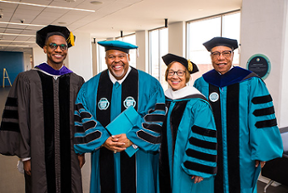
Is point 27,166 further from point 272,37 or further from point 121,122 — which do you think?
point 272,37

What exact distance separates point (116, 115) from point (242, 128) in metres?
1.11

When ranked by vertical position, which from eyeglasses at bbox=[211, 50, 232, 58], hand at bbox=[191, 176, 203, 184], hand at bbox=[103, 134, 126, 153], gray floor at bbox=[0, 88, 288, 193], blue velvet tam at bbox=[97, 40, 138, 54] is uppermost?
blue velvet tam at bbox=[97, 40, 138, 54]

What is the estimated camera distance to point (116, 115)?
1.95 metres

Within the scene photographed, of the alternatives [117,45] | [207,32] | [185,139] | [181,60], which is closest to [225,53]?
[181,60]

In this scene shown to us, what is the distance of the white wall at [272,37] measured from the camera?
315 centimetres

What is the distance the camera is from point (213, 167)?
6.17 feet

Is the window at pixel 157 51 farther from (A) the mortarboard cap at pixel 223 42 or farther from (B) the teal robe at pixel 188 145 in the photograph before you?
(B) the teal robe at pixel 188 145

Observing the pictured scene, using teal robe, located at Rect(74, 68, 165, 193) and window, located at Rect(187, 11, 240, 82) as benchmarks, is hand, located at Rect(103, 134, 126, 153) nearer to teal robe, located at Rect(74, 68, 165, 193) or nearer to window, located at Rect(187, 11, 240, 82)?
teal robe, located at Rect(74, 68, 165, 193)

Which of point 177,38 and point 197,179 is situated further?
point 177,38

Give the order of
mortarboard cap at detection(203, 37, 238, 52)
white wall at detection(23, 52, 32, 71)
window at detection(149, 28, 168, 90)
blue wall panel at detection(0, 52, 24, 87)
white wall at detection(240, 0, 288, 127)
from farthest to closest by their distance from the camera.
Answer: white wall at detection(23, 52, 32, 71), blue wall panel at detection(0, 52, 24, 87), window at detection(149, 28, 168, 90), white wall at detection(240, 0, 288, 127), mortarboard cap at detection(203, 37, 238, 52)

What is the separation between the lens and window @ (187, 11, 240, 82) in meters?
8.23

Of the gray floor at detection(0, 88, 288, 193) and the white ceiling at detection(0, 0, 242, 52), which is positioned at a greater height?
the white ceiling at detection(0, 0, 242, 52)

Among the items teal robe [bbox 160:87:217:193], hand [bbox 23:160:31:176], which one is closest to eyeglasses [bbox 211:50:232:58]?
teal robe [bbox 160:87:217:193]

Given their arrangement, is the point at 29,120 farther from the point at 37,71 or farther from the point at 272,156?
the point at 272,156
